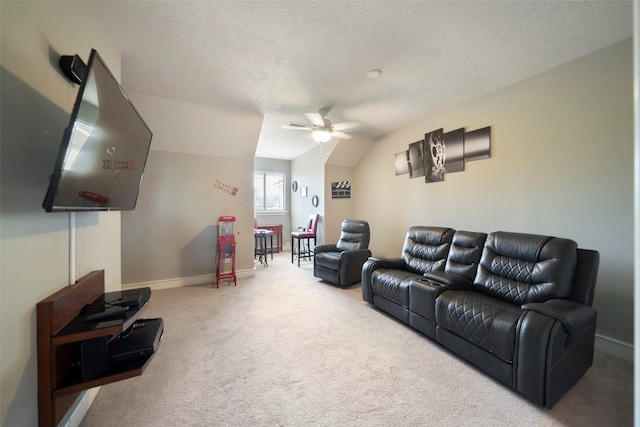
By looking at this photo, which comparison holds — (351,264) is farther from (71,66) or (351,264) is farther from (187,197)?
(71,66)

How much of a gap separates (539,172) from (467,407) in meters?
2.52

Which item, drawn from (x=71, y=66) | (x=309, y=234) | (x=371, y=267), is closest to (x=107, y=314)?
(x=71, y=66)

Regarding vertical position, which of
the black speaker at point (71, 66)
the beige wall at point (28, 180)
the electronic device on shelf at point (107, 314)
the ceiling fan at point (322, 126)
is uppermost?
the ceiling fan at point (322, 126)

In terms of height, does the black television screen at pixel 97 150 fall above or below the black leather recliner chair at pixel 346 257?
above

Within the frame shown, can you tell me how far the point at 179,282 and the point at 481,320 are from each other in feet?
13.3

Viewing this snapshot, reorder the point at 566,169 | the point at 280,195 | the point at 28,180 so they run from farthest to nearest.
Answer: the point at 280,195, the point at 566,169, the point at 28,180

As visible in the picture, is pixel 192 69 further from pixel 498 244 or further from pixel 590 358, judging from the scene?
pixel 590 358

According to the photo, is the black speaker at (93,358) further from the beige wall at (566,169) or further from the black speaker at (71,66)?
the beige wall at (566,169)

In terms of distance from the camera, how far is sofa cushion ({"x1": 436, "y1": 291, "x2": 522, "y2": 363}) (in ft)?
5.26

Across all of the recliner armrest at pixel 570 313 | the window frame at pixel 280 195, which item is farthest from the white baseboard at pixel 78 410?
the window frame at pixel 280 195

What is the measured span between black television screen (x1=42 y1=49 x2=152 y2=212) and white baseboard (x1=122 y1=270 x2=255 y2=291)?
2.60 meters

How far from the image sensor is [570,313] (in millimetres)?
1502

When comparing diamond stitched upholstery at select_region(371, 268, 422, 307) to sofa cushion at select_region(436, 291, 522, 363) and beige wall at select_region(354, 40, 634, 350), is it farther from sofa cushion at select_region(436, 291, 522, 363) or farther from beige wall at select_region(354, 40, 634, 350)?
beige wall at select_region(354, 40, 634, 350)

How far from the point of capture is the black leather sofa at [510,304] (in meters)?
1.47
